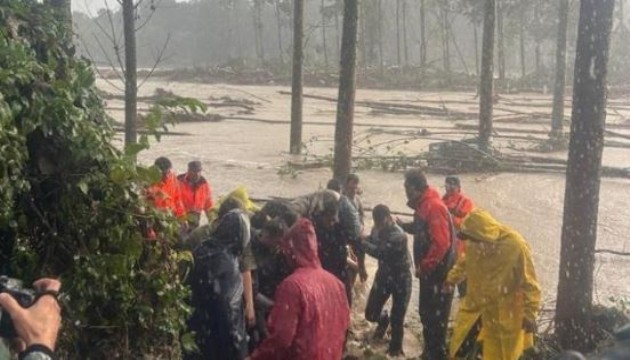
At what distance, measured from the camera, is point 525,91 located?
134 ft

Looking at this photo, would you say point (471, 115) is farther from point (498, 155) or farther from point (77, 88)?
point (77, 88)

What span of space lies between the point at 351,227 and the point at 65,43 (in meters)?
3.52

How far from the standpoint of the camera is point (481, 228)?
5.90 m

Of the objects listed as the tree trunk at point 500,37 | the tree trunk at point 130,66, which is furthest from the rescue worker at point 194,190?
the tree trunk at point 500,37

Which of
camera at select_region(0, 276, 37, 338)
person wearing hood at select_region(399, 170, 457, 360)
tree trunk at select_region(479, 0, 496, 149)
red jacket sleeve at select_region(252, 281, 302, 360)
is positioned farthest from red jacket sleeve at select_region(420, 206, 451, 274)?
tree trunk at select_region(479, 0, 496, 149)

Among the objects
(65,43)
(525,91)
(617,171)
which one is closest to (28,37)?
(65,43)

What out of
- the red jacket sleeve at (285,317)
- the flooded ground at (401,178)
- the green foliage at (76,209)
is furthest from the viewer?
the flooded ground at (401,178)

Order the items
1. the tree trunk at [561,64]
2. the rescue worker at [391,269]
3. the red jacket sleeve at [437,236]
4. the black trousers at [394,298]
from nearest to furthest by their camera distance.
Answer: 1. the red jacket sleeve at [437,236]
2. the rescue worker at [391,269]
3. the black trousers at [394,298]
4. the tree trunk at [561,64]

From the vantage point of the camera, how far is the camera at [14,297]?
2.60 metres

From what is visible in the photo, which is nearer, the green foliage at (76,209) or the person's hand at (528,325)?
the green foliage at (76,209)

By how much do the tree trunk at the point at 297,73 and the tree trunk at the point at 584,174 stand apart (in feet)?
37.6

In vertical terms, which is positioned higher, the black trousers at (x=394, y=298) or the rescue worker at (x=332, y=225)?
the rescue worker at (x=332, y=225)

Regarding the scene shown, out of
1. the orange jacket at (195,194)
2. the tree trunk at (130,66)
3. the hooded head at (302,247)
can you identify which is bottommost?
the orange jacket at (195,194)

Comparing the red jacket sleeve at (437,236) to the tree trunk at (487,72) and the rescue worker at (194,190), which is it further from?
the tree trunk at (487,72)
